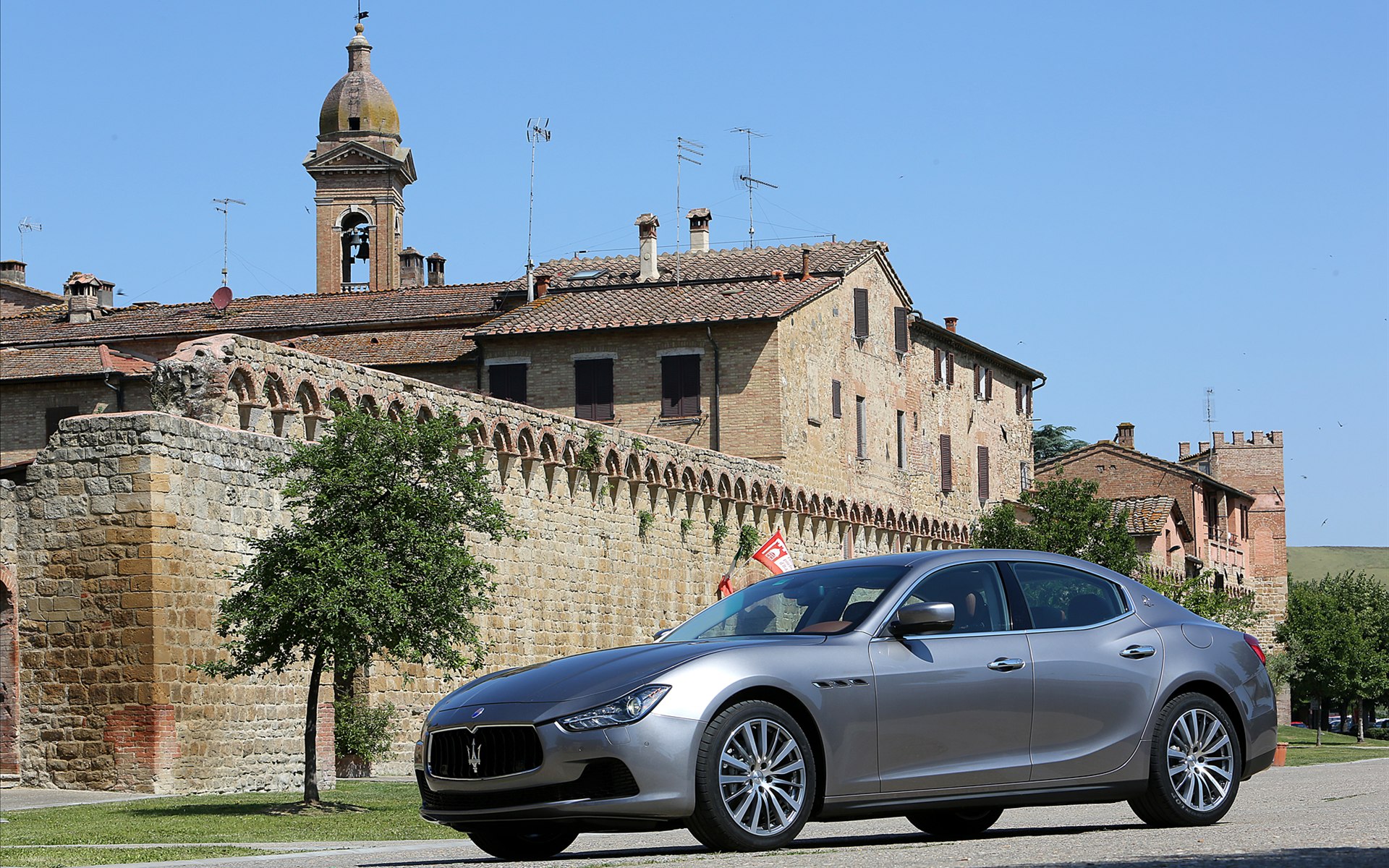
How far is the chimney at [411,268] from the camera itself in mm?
69188

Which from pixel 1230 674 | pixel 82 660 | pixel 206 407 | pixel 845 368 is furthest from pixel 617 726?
pixel 845 368

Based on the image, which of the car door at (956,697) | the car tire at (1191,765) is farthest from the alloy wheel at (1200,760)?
the car door at (956,697)

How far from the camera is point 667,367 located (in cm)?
4456

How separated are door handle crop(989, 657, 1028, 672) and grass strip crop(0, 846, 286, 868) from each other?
509 cm

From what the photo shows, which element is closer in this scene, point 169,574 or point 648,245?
point 169,574

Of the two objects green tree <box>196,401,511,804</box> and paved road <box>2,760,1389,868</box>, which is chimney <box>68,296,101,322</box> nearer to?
green tree <box>196,401,511,804</box>

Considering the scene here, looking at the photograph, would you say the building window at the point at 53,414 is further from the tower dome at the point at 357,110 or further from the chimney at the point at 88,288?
the tower dome at the point at 357,110

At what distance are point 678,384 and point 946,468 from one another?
45.5 feet

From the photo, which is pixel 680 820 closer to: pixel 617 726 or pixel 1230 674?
pixel 617 726

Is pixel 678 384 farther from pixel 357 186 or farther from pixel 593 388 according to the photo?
pixel 357 186

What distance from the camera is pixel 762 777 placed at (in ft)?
27.6

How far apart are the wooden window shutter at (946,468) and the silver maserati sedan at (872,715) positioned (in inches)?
1765

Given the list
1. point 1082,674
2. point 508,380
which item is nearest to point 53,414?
point 508,380

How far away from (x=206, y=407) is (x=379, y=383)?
369 centimetres
